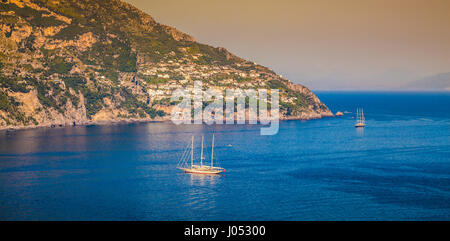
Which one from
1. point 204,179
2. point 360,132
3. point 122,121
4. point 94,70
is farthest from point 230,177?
point 94,70

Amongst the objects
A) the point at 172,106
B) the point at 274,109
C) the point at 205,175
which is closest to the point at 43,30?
the point at 172,106

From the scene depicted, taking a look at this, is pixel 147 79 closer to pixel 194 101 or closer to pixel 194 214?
pixel 194 101

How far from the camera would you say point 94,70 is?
535ft

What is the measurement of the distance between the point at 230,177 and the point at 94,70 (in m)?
101

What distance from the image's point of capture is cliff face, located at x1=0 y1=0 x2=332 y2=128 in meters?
141

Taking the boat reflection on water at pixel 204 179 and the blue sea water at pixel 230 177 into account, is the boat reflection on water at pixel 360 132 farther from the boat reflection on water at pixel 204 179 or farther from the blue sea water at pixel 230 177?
the boat reflection on water at pixel 204 179

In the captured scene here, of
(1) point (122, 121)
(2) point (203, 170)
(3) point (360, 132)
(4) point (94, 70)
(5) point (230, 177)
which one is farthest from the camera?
(4) point (94, 70)

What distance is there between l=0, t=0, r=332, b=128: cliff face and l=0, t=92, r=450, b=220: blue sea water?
2062 centimetres

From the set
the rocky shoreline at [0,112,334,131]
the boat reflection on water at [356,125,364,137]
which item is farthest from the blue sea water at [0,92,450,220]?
the rocky shoreline at [0,112,334,131]

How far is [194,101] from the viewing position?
160m

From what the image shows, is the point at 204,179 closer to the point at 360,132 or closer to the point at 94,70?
the point at 360,132

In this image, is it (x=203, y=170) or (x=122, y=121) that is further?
(x=122, y=121)
